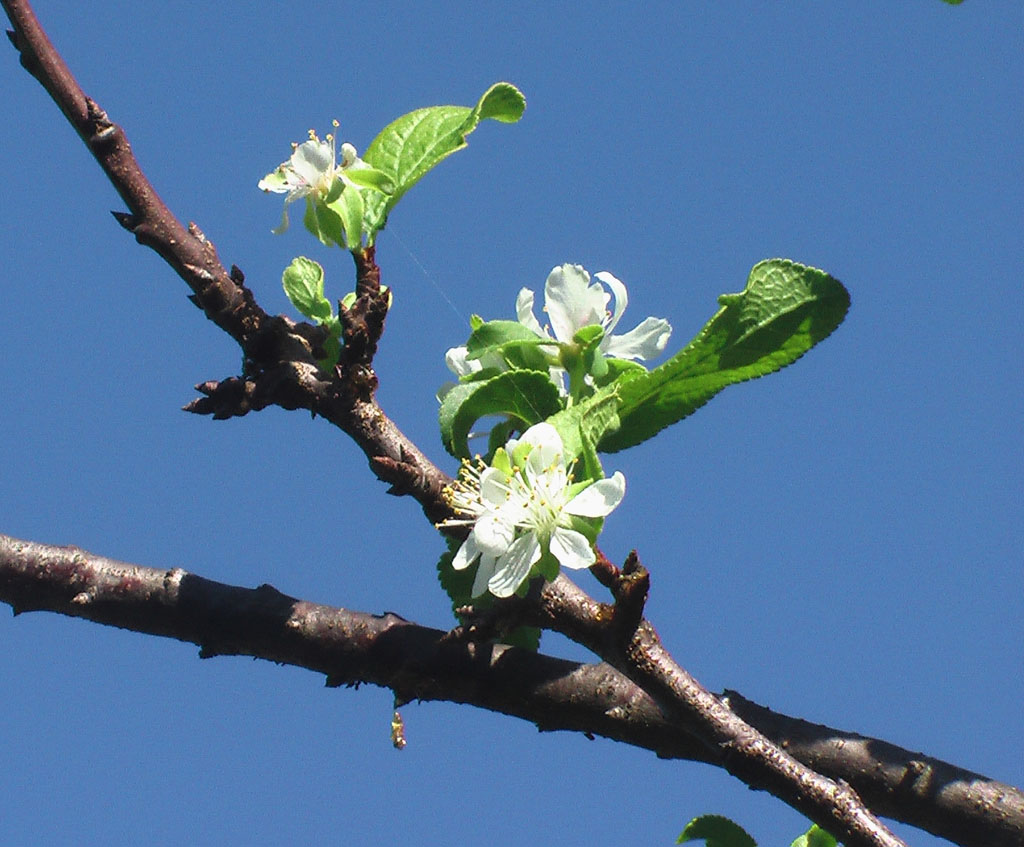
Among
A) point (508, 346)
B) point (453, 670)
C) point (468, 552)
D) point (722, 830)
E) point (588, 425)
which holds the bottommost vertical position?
point (722, 830)

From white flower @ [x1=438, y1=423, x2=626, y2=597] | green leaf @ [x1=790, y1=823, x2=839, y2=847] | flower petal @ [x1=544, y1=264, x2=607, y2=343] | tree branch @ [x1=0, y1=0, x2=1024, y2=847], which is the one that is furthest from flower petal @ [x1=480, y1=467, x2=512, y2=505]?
green leaf @ [x1=790, y1=823, x2=839, y2=847]

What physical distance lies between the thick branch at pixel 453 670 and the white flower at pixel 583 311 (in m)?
0.42

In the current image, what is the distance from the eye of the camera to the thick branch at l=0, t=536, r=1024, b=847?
4.61ft

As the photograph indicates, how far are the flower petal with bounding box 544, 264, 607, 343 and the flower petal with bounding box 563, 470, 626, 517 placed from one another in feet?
0.93

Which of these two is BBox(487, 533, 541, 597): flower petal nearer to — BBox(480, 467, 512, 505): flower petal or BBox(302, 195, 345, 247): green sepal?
BBox(480, 467, 512, 505): flower petal

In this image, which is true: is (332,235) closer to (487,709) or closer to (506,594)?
(506,594)

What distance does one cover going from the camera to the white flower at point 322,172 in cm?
145

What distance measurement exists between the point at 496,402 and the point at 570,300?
0.21 m

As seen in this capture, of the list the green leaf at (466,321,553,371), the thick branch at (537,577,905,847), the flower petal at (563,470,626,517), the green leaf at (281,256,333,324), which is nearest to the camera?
the thick branch at (537,577,905,847)

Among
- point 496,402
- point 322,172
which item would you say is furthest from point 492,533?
point 322,172

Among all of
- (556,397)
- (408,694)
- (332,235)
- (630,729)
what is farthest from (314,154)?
(630,729)

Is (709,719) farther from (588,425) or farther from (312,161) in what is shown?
(312,161)

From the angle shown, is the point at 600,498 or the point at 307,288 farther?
the point at 307,288

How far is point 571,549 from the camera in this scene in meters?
1.22
